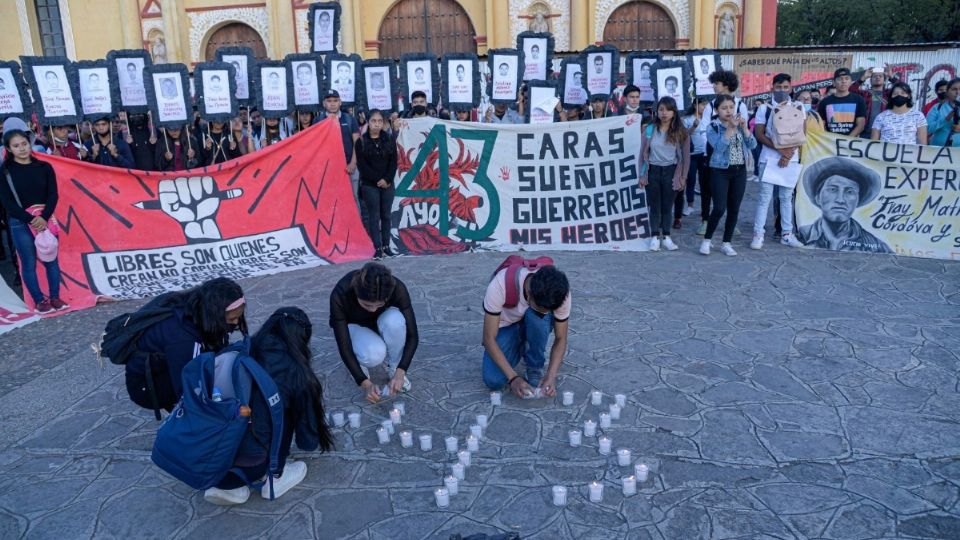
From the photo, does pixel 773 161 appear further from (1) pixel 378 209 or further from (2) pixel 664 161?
(1) pixel 378 209

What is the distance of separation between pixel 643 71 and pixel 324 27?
542 centimetres

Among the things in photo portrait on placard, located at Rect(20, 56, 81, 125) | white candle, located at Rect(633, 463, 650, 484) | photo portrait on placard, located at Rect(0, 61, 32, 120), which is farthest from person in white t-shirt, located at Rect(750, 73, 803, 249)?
photo portrait on placard, located at Rect(0, 61, 32, 120)

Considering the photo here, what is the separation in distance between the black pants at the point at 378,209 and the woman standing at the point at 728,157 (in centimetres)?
376

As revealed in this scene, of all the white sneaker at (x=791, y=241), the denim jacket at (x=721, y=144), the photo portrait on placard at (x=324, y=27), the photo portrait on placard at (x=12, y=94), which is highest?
the photo portrait on placard at (x=324, y=27)

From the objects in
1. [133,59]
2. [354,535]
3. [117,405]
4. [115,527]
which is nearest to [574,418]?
[354,535]

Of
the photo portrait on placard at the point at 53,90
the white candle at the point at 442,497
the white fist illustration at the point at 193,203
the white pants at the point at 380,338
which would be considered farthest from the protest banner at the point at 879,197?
the photo portrait on placard at the point at 53,90

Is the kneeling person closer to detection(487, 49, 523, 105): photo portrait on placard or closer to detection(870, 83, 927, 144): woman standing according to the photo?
detection(870, 83, 927, 144): woman standing

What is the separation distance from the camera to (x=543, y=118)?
1082 cm

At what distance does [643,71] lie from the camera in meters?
10.8

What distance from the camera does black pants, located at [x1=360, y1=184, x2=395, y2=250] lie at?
29.1 ft

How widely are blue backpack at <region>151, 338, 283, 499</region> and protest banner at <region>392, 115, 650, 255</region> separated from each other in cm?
572

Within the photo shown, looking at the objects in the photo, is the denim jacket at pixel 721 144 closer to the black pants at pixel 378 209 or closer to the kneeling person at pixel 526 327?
the black pants at pixel 378 209

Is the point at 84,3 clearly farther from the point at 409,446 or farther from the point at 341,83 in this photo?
the point at 409,446

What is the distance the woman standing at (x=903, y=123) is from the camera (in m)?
8.91
